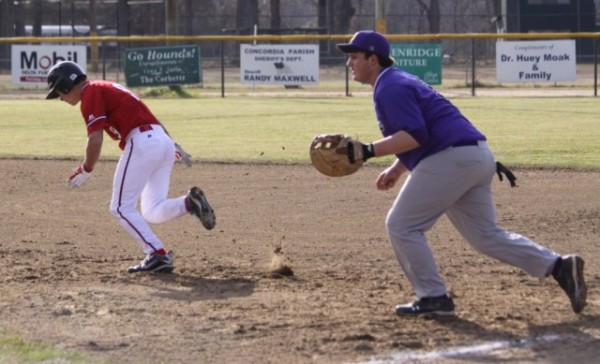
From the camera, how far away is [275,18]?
5212 centimetres

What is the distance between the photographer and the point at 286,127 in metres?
20.4

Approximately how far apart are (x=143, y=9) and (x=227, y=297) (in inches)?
2045

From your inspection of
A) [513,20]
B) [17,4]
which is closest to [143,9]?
[17,4]

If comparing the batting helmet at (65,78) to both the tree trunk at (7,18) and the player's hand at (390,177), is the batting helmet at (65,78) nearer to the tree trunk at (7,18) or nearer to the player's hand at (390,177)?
the player's hand at (390,177)

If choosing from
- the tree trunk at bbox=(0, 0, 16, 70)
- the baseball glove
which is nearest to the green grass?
the baseball glove

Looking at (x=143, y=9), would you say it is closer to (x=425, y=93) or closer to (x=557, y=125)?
(x=557, y=125)

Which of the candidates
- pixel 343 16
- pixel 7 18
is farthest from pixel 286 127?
pixel 7 18

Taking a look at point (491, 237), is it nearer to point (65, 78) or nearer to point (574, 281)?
point (574, 281)

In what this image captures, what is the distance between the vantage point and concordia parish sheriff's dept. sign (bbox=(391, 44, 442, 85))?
105 feet

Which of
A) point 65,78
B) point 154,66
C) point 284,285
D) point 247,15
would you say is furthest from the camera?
point 247,15

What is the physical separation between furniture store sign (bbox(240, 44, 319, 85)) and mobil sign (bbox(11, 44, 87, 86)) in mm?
5045

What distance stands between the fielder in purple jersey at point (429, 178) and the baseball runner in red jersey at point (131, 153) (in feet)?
6.60

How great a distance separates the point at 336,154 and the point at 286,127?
14038 millimetres

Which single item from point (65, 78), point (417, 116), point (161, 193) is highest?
point (65, 78)
